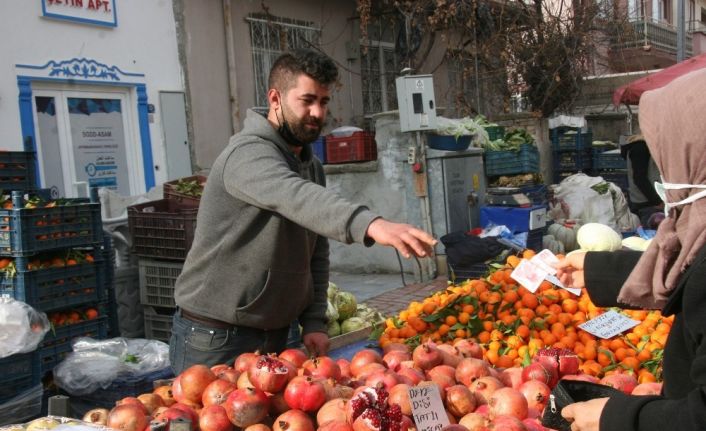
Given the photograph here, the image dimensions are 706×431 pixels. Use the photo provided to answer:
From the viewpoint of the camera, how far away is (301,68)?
271 centimetres

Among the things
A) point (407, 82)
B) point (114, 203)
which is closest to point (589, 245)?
point (407, 82)

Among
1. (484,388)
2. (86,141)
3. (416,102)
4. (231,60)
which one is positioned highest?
(231,60)

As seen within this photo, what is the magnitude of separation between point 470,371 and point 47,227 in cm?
380

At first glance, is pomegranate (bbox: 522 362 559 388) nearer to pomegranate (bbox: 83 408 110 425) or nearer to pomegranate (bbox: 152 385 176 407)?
pomegranate (bbox: 152 385 176 407)

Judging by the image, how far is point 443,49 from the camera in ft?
48.9

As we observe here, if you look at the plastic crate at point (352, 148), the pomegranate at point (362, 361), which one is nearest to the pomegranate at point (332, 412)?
the pomegranate at point (362, 361)

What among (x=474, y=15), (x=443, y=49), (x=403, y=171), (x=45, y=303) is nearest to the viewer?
(x=45, y=303)

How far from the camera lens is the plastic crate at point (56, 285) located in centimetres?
473

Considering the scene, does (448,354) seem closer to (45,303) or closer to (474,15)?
(45,303)

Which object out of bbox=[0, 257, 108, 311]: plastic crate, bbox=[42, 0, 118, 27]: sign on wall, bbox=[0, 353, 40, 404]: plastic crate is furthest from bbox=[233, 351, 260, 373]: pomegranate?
bbox=[42, 0, 118, 27]: sign on wall

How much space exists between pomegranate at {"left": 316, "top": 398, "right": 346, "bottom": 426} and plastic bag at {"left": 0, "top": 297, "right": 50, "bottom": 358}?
2.95m

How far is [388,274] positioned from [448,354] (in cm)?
661

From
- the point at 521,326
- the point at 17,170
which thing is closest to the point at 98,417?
the point at 521,326

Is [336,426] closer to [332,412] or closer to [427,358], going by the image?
[332,412]
